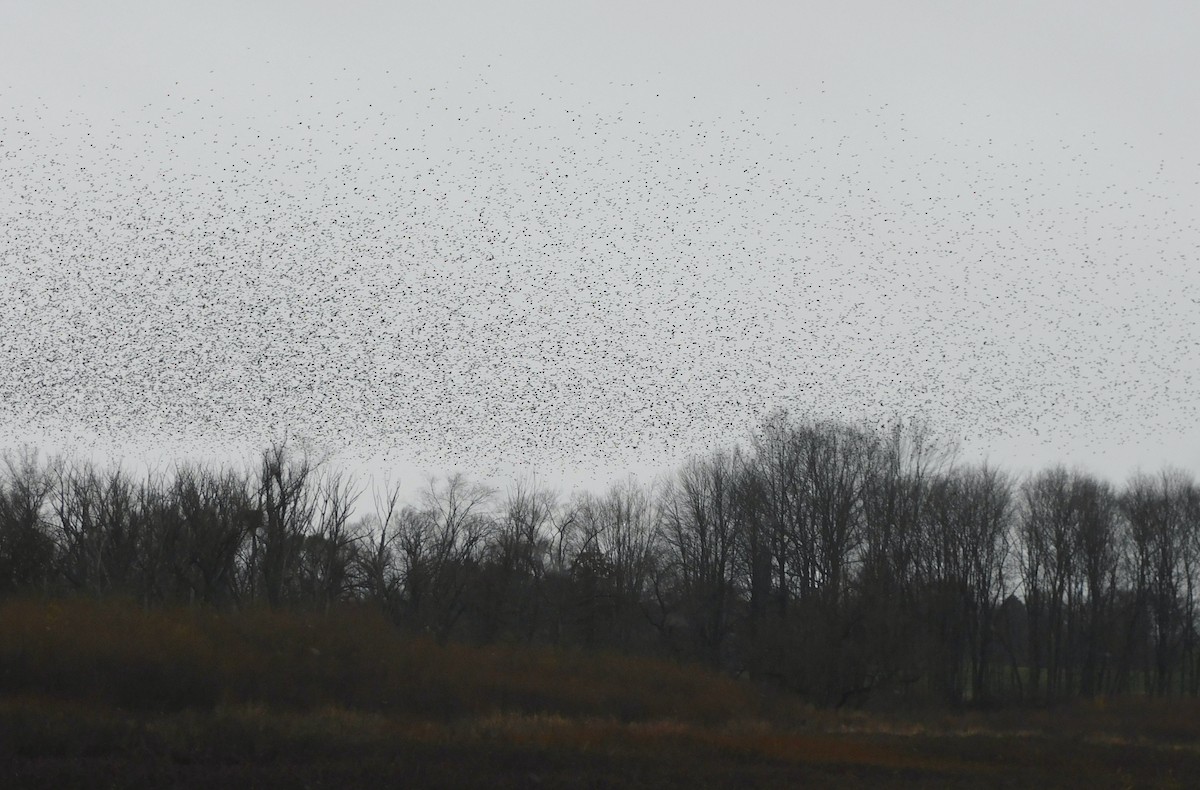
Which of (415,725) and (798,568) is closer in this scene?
(415,725)

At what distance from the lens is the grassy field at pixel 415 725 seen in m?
19.2

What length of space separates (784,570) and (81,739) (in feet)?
172

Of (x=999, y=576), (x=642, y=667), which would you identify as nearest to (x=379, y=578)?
(x=642, y=667)

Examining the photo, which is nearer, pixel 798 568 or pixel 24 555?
pixel 24 555

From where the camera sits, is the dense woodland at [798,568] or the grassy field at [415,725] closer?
the grassy field at [415,725]

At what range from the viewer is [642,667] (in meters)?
43.4

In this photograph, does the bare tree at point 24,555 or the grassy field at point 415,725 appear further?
the bare tree at point 24,555

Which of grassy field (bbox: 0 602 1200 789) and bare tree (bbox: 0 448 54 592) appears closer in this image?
grassy field (bbox: 0 602 1200 789)

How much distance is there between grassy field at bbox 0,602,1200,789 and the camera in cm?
1919

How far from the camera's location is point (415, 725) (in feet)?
97.7

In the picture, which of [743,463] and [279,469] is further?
[743,463]

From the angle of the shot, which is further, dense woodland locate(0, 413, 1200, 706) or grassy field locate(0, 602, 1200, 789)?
dense woodland locate(0, 413, 1200, 706)

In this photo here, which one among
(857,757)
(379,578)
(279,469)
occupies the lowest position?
(857,757)

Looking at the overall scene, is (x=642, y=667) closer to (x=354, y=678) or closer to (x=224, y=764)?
(x=354, y=678)
